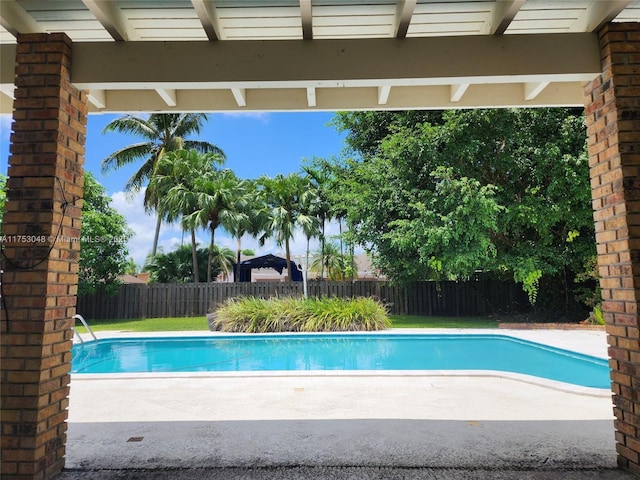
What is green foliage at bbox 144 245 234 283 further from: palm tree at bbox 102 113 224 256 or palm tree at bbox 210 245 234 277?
palm tree at bbox 210 245 234 277

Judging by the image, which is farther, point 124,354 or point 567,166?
point 567,166

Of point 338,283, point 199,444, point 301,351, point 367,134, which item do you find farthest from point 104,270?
point 199,444

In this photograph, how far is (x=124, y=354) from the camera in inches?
347

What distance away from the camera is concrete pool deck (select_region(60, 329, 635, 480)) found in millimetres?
2525

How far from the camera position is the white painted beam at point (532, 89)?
→ 119 inches

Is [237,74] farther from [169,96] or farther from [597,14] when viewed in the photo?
[597,14]

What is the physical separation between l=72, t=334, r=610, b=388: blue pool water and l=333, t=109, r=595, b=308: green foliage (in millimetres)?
2852

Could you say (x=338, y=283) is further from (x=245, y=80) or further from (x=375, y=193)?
(x=245, y=80)

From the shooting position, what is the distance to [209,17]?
2434 millimetres

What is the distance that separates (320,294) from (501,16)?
13.1 m

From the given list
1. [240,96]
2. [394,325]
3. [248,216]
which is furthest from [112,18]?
Answer: [248,216]

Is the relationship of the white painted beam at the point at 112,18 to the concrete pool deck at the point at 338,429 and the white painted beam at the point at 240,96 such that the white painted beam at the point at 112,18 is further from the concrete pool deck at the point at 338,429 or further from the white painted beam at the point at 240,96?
the concrete pool deck at the point at 338,429

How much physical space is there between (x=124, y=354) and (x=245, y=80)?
26.1 feet

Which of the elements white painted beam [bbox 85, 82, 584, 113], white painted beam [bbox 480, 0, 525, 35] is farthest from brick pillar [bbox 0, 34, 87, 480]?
white painted beam [bbox 480, 0, 525, 35]
